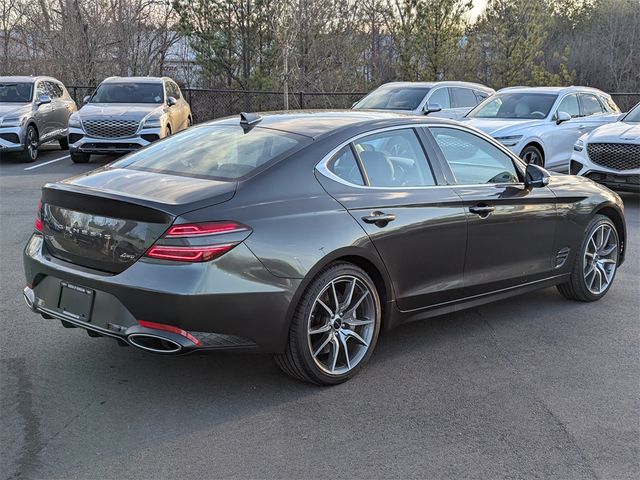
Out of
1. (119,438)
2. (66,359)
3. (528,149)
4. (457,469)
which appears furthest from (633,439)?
(528,149)

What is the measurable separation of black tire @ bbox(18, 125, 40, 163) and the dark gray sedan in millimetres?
11128

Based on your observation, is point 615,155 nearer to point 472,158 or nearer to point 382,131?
point 472,158

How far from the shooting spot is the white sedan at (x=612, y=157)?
10.5 m

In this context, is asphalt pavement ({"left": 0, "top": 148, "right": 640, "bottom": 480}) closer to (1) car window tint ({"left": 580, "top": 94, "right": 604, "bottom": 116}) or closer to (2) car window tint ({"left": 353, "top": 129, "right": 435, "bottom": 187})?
(2) car window tint ({"left": 353, "top": 129, "right": 435, "bottom": 187})

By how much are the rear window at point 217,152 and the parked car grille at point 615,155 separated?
7.54m

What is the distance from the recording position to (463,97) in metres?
16.4

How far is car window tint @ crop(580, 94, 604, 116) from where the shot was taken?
13766 mm

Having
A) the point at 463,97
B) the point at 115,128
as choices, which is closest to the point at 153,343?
the point at 115,128

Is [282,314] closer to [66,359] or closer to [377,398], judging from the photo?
[377,398]

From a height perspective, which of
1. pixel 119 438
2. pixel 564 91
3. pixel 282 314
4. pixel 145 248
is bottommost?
pixel 119 438

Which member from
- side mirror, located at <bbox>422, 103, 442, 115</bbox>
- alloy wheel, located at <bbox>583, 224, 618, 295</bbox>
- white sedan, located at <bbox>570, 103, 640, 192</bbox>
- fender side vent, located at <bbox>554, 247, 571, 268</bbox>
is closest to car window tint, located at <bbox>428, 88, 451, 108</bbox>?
side mirror, located at <bbox>422, 103, 442, 115</bbox>

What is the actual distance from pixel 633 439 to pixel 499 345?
4.58 feet

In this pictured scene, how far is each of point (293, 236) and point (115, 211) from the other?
0.95 metres

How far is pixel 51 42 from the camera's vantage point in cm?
2653
